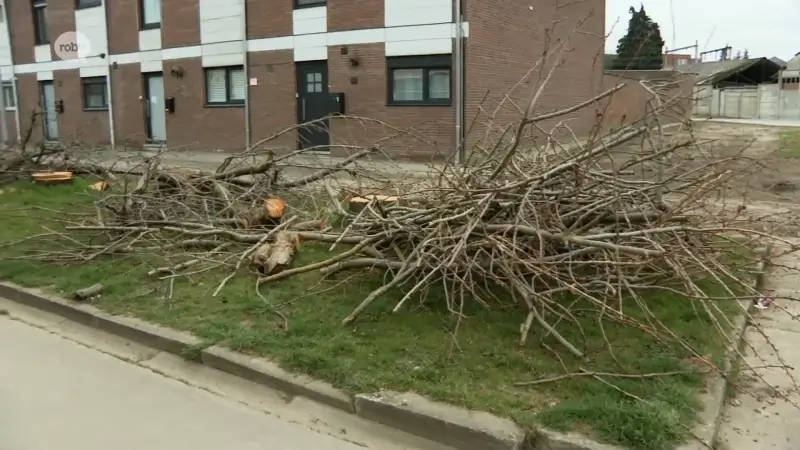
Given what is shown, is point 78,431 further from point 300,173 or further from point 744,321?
point 300,173

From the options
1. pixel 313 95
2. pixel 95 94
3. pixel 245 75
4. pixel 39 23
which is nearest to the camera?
pixel 313 95

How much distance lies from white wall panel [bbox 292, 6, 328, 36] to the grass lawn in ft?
44.8

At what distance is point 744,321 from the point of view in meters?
5.61

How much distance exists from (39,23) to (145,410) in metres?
29.0

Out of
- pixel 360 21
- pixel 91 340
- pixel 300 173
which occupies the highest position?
pixel 360 21

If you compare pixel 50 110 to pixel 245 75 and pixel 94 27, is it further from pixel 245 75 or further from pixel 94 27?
pixel 245 75

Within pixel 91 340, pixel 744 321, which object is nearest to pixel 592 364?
pixel 744 321

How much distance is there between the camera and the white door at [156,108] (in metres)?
24.3

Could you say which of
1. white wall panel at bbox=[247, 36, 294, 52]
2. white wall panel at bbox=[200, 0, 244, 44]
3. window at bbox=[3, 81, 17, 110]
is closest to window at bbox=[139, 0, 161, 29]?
white wall panel at bbox=[200, 0, 244, 44]

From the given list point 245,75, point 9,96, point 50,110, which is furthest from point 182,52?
point 9,96

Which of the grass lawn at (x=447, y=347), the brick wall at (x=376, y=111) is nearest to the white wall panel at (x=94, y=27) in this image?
the brick wall at (x=376, y=111)

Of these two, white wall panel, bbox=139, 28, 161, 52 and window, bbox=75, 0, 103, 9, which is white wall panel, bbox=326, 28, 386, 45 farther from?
window, bbox=75, 0, 103, 9

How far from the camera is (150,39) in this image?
24.0m

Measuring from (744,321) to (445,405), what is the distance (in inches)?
115
